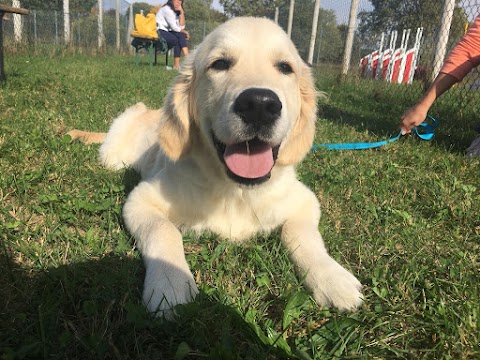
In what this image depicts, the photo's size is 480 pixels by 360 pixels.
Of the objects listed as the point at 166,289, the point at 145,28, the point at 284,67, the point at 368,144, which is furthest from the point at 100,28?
the point at 166,289

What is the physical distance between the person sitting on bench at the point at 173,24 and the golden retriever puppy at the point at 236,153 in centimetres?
1167

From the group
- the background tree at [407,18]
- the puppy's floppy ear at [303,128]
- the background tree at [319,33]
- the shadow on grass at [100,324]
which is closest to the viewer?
the shadow on grass at [100,324]

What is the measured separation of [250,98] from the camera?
1.89 m

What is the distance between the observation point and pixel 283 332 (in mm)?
1396

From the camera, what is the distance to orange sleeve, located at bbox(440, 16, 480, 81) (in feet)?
13.2

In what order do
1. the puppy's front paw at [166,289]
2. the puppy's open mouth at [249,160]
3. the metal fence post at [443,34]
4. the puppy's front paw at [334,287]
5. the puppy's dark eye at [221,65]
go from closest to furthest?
the puppy's front paw at [166,289], the puppy's front paw at [334,287], the puppy's open mouth at [249,160], the puppy's dark eye at [221,65], the metal fence post at [443,34]

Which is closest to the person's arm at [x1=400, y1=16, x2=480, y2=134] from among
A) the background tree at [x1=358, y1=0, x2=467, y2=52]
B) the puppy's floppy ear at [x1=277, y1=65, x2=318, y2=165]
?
the puppy's floppy ear at [x1=277, y1=65, x2=318, y2=165]

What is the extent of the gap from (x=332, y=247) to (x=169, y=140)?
1.18 m

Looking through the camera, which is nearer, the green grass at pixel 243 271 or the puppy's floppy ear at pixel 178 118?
the green grass at pixel 243 271

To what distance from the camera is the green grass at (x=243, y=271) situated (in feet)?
4.35

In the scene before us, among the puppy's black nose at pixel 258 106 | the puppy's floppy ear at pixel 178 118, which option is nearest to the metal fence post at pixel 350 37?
the puppy's floppy ear at pixel 178 118

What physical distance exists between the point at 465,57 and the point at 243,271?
370 cm

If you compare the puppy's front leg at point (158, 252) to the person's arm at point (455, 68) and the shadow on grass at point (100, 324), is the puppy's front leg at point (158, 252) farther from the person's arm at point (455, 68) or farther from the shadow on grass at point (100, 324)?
the person's arm at point (455, 68)

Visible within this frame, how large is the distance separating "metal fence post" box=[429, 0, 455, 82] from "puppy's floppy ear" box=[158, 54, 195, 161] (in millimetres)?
6209
